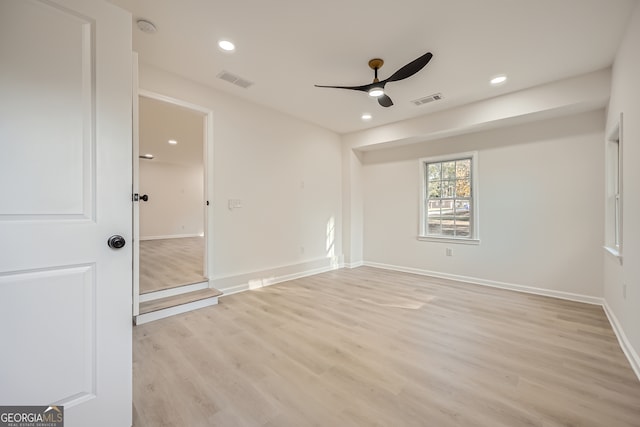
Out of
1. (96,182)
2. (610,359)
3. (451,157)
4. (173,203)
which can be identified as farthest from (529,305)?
(173,203)

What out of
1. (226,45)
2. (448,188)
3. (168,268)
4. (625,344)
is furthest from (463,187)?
(168,268)

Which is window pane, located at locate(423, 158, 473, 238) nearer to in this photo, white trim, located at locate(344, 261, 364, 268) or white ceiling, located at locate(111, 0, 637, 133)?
white ceiling, located at locate(111, 0, 637, 133)

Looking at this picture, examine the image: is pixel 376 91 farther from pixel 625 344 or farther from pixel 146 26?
pixel 625 344

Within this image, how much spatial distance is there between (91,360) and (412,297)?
134 inches

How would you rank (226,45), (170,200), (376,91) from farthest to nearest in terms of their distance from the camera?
(170,200)
(376,91)
(226,45)

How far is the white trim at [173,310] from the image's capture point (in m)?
2.87

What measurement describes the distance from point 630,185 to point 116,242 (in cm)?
371

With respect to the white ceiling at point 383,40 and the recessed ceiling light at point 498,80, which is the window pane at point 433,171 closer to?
the white ceiling at point 383,40

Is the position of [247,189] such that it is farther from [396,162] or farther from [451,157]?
[451,157]

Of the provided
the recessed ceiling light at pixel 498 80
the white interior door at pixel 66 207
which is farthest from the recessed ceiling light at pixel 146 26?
the recessed ceiling light at pixel 498 80

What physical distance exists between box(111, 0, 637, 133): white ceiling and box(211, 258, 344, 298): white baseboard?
2.68m

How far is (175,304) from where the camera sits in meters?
3.10

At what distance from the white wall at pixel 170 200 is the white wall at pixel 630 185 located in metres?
10.5

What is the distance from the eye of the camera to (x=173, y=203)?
950 cm
